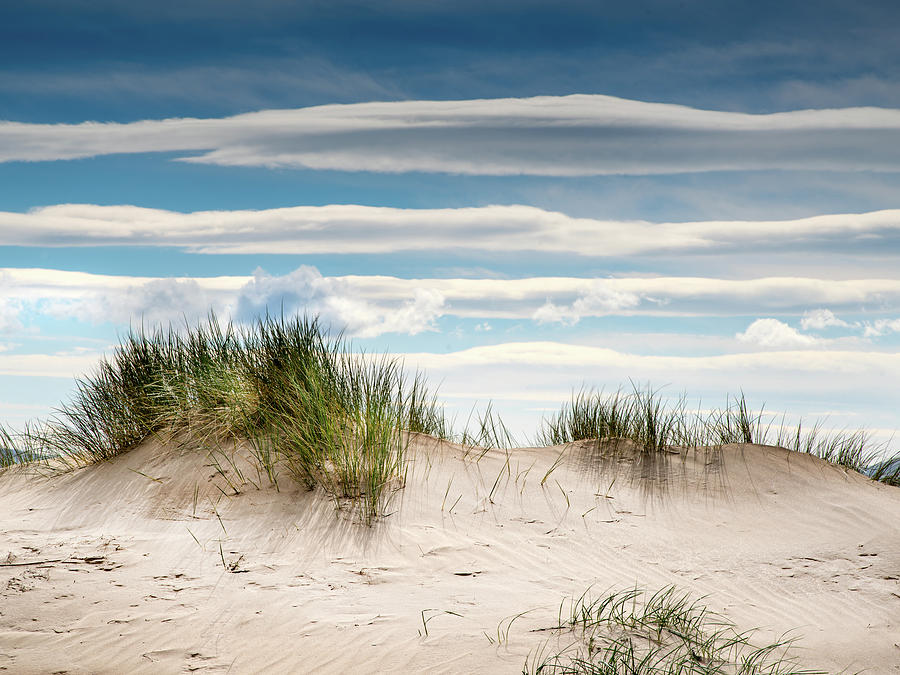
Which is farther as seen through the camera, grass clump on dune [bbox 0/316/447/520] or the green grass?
grass clump on dune [bbox 0/316/447/520]

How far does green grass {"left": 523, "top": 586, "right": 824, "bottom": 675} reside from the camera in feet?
11.9

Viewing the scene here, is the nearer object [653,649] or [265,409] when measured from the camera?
[653,649]

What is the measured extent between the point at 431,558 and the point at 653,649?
1.99 metres

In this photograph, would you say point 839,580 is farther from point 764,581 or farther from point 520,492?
point 520,492

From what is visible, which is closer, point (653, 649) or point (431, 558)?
point (653, 649)

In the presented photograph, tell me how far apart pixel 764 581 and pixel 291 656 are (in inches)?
141

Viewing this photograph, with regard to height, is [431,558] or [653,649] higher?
[653,649]

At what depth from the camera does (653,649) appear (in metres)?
3.79

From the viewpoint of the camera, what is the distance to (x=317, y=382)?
22.6ft

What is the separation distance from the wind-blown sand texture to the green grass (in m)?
0.17

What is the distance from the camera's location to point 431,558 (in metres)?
5.40

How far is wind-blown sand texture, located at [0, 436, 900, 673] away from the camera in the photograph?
4.21 metres

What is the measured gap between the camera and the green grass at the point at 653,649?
3.62 metres

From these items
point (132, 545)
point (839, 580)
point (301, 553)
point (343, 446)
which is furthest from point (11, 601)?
point (839, 580)
